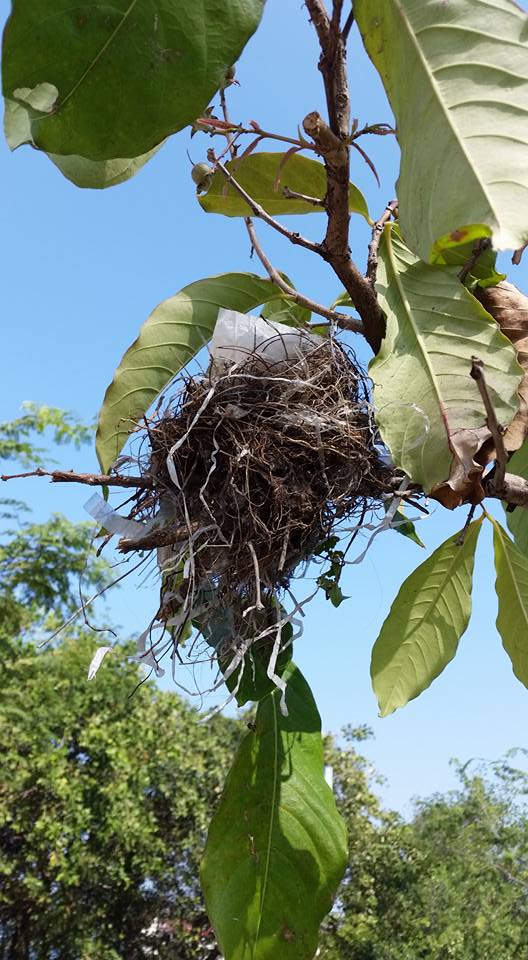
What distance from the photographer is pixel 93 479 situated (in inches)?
47.8

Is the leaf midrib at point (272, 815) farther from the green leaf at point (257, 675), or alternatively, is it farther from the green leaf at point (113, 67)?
the green leaf at point (113, 67)

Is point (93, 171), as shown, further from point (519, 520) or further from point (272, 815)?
point (272, 815)

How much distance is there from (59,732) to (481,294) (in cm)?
834

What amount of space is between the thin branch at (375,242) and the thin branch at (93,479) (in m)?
0.45

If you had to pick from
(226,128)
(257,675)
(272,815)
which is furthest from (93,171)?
(272,815)

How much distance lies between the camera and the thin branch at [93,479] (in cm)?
117

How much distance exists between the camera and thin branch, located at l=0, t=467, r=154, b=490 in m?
1.17

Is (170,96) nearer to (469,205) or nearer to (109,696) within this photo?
(469,205)

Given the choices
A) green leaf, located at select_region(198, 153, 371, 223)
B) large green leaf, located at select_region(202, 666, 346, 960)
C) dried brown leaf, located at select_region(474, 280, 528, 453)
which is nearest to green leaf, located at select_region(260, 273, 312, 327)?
green leaf, located at select_region(198, 153, 371, 223)

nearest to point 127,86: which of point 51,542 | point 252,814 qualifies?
point 252,814

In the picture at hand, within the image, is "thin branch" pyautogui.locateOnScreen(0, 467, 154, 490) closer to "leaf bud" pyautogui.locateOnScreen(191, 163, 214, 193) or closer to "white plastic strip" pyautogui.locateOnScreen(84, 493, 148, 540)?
"white plastic strip" pyautogui.locateOnScreen(84, 493, 148, 540)

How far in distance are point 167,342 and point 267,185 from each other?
0.31 metres

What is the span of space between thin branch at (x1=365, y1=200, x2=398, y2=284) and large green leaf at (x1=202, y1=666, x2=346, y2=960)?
727 millimetres

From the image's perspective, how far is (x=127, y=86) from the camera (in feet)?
2.65
